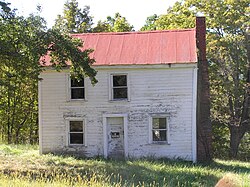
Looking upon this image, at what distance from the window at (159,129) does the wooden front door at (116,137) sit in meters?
1.67

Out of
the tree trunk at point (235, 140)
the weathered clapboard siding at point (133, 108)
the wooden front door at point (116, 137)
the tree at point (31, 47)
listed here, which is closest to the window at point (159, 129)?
the weathered clapboard siding at point (133, 108)

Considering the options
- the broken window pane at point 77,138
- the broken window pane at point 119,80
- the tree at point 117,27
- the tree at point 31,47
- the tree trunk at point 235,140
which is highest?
the tree at point 117,27

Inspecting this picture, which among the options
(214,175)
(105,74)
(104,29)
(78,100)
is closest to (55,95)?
(78,100)

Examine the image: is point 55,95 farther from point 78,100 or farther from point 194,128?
point 194,128

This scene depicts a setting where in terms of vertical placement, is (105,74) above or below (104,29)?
below

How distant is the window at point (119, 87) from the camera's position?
21.9 meters

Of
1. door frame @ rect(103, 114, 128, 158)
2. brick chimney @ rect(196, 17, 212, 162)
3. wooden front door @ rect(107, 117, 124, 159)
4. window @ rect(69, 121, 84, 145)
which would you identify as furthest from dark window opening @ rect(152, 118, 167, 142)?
window @ rect(69, 121, 84, 145)

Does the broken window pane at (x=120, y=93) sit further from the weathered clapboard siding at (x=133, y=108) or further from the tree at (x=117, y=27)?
the tree at (x=117, y=27)

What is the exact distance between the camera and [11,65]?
730 inches

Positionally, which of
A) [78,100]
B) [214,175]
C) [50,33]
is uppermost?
[50,33]

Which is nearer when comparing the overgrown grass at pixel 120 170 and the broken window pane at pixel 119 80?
the overgrown grass at pixel 120 170

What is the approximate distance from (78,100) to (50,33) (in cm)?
542

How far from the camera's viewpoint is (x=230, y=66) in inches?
1214

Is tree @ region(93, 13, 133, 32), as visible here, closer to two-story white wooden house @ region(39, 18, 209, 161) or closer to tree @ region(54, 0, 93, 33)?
tree @ region(54, 0, 93, 33)
